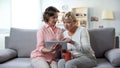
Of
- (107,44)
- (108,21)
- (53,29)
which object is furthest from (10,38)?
(108,21)

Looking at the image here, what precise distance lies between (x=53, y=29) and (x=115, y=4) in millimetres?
3180

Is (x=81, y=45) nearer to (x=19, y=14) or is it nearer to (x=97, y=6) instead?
(x=19, y=14)

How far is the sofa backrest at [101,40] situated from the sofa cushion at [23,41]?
82 cm

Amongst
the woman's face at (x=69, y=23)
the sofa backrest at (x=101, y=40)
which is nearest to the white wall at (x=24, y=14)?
the sofa backrest at (x=101, y=40)

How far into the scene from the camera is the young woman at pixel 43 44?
235cm

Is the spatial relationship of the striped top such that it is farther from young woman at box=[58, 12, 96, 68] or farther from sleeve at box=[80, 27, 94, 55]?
sleeve at box=[80, 27, 94, 55]

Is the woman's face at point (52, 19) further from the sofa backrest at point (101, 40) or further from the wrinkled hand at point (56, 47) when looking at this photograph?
the sofa backrest at point (101, 40)

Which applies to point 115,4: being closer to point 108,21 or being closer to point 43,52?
point 108,21

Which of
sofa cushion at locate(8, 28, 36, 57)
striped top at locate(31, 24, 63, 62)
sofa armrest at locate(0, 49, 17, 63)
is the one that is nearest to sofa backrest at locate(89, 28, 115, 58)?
striped top at locate(31, 24, 63, 62)

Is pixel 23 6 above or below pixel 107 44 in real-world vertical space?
above

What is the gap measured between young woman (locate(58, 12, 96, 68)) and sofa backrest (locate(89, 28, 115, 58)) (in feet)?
1.37

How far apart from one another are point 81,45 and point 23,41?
0.95m

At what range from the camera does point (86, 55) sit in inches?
94.2

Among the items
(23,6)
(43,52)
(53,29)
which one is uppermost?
(23,6)
